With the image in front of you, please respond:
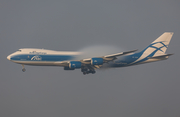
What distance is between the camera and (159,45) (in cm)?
7138

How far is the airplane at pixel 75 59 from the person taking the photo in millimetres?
63750

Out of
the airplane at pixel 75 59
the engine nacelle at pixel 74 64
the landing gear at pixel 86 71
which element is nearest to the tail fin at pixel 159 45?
the airplane at pixel 75 59

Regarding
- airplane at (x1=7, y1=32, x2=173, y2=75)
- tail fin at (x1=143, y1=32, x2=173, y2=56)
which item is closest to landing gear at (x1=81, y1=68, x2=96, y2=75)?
airplane at (x1=7, y1=32, x2=173, y2=75)

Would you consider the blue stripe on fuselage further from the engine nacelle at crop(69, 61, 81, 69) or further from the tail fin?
the tail fin

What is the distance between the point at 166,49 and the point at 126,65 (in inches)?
461

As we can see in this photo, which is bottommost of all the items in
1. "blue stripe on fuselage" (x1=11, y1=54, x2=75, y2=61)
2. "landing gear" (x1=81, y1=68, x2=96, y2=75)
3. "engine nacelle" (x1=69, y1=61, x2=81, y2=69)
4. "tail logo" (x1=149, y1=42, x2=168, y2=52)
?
"landing gear" (x1=81, y1=68, x2=96, y2=75)

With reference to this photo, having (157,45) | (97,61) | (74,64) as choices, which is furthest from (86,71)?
(157,45)

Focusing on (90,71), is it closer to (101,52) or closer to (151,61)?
(101,52)

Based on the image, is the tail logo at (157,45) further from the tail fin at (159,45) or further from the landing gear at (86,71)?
the landing gear at (86,71)

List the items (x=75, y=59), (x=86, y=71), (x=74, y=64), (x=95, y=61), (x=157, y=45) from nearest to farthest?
(x=95, y=61), (x=74, y=64), (x=75, y=59), (x=86, y=71), (x=157, y=45)

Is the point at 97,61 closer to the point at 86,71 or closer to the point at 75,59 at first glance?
the point at 75,59

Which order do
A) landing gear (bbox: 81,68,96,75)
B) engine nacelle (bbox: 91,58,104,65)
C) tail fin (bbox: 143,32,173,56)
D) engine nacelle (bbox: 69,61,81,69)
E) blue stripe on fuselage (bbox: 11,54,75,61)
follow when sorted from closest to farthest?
engine nacelle (bbox: 91,58,104,65) < engine nacelle (bbox: 69,61,81,69) < blue stripe on fuselage (bbox: 11,54,75,61) < landing gear (bbox: 81,68,96,75) < tail fin (bbox: 143,32,173,56)

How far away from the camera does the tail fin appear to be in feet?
232

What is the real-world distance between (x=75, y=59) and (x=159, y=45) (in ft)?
73.2
